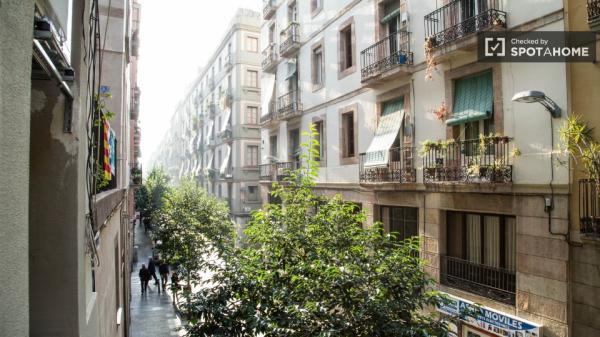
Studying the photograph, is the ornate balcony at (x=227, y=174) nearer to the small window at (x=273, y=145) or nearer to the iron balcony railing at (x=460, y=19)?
the small window at (x=273, y=145)

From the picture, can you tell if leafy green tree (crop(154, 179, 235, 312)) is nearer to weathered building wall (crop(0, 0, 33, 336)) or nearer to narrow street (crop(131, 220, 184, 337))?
narrow street (crop(131, 220, 184, 337))

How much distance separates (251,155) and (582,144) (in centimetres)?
2763

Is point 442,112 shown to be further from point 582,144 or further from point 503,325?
point 503,325

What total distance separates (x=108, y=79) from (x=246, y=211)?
2320cm

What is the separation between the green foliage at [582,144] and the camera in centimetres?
767

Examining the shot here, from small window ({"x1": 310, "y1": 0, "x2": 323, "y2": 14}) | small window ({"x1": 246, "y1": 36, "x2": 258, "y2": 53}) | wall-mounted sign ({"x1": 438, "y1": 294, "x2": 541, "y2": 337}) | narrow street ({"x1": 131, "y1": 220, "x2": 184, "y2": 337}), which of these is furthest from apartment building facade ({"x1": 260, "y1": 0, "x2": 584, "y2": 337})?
small window ({"x1": 246, "y1": 36, "x2": 258, "y2": 53})

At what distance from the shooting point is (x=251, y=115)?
34594mm

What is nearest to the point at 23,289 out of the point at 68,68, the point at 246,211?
the point at 68,68

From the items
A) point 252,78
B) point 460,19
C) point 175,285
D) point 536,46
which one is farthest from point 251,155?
point 536,46

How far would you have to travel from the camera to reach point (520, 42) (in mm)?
9812

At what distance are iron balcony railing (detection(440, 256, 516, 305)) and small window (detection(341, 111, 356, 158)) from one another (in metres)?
5.88

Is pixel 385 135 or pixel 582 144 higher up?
pixel 385 135

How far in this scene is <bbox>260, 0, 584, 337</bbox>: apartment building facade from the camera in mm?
9219

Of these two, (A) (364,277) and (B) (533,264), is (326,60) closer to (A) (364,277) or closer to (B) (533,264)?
(B) (533,264)
